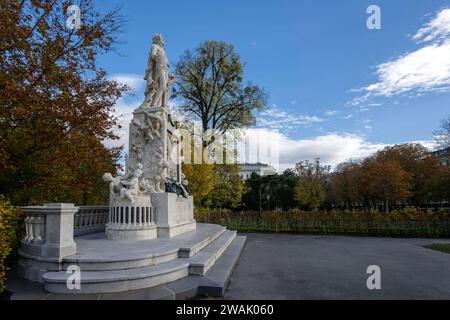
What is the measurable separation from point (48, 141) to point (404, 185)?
108 ft

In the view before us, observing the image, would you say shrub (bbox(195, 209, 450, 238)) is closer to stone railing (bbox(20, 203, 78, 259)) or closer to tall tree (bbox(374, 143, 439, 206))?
stone railing (bbox(20, 203, 78, 259))

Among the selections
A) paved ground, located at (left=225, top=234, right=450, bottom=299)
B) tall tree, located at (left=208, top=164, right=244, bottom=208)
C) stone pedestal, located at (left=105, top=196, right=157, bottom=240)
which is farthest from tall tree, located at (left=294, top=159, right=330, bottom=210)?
stone pedestal, located at (left=105, top=196, right=157, bottom=240)

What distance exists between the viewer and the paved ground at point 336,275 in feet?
16.2

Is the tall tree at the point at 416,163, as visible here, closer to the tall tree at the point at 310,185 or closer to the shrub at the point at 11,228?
the tall tree at the point at 310,185

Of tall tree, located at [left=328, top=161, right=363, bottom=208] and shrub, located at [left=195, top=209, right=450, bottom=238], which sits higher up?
tall tree, located at [left=328, top=161, right=363, bottom=208]

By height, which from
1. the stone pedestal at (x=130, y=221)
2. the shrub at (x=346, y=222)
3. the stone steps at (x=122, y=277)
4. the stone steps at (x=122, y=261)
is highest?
the stone pedestal at (x=130, y=221)

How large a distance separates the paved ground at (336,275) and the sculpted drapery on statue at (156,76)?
584cm

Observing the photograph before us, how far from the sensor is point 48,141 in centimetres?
695

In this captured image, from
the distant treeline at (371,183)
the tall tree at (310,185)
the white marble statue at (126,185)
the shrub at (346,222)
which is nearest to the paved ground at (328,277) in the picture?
the white marble statue at (126,185)

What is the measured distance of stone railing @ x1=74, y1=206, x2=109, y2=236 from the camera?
26.4 feet

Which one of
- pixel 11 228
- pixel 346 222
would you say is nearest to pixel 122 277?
pixel 11 228

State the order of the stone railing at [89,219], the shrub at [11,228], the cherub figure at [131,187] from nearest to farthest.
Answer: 1. the shrub at [11,228]
2. the cherub figure at [131,187]
3. the stone railing at [89,219]

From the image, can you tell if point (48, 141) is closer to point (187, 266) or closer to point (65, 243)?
point (65, 243)

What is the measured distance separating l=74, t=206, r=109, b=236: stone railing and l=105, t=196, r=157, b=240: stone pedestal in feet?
4.92
